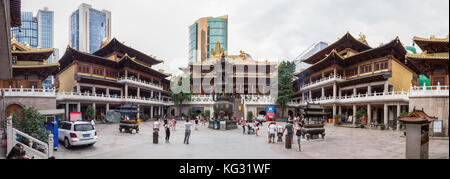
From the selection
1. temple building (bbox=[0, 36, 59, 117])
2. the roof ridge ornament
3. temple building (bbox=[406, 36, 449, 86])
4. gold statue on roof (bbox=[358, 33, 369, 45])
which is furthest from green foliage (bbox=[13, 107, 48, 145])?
gold statue on roof (bbox=[358, 33, 369, 45])

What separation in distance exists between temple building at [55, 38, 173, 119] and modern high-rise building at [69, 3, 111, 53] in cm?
8154

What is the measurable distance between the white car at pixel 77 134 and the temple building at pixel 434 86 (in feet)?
68.7

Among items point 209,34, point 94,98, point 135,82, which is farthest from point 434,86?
point 209,34

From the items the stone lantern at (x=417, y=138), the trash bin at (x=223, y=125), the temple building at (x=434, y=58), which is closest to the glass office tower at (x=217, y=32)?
the trash bin at (x=223, y=125)

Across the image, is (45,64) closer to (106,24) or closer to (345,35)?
(345,35)

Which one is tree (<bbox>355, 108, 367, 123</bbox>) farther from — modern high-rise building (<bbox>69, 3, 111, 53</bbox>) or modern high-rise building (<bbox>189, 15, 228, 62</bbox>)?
modern high-rise building (<bbox>69, 3, 111, 53</bbox>)

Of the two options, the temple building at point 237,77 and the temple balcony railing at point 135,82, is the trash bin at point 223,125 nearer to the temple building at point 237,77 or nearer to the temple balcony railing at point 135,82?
the temple balcony railing at point 135,82

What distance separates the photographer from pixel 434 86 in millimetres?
17094

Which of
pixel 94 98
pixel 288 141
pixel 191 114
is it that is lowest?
pixel 191 114

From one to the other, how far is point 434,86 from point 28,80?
132ft

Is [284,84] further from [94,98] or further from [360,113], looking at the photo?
[94,98]

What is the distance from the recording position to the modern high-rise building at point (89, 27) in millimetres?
109875

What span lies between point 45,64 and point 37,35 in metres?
83.3
